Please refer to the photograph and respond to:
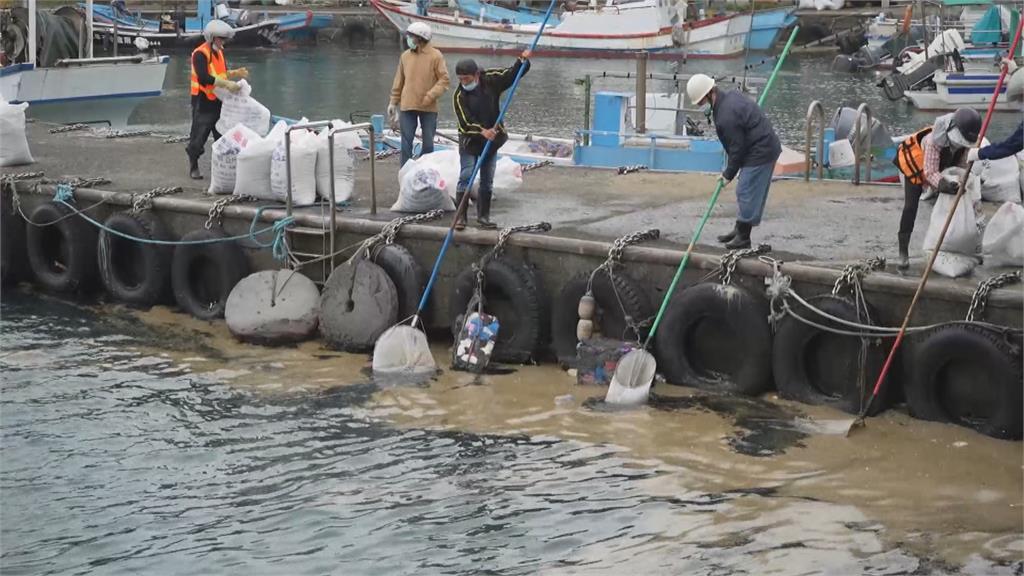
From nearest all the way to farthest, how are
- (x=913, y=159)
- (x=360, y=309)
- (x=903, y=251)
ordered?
(x=913, y=159), (x=903, y=251), (x=360, y=309)

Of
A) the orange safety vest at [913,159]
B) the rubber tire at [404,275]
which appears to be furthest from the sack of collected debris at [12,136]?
the orange safety vest at [913,159]

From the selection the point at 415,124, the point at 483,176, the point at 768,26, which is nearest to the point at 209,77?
the point at 415,124

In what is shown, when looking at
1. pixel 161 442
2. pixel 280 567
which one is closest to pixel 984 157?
pixel 280 567

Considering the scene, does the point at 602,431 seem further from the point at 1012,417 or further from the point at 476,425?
the point at 1012,417

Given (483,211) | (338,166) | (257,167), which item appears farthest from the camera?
(257,167)

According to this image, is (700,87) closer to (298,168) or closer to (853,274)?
(853,274)

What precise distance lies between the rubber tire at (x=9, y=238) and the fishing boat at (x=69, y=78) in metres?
7.34

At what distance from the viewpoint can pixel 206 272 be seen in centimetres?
1295

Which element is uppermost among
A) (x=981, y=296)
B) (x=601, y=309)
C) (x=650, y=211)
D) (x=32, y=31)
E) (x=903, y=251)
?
(x=32, y=31)

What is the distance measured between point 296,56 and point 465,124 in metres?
38.8

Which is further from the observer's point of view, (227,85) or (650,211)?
(227,85)

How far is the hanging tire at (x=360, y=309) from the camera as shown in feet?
37.9

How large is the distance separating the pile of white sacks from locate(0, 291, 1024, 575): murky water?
6.31 feet

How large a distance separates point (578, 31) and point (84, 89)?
Result: 27.6 metres
